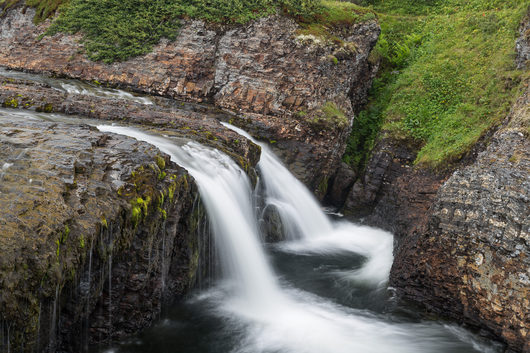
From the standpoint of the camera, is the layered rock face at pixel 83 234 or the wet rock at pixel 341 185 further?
the wet rock at pixel 341 185

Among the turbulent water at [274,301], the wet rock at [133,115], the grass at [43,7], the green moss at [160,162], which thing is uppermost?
the grass at [43,7]

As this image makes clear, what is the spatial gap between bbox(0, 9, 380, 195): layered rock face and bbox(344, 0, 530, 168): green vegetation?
1316mm

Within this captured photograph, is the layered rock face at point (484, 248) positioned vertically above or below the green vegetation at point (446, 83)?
below

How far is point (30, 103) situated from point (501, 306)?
38.9 ft

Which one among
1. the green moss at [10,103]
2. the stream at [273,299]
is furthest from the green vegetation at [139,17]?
the stream at [273,299]

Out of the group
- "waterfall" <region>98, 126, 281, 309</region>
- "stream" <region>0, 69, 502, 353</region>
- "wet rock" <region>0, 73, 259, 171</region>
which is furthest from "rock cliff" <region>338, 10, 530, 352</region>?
"wet rock" <region>0, 73, 259, 171</region>

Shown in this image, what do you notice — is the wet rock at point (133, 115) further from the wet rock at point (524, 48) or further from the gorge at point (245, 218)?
the wet rock at point (524, 48)

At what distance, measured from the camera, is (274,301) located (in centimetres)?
828

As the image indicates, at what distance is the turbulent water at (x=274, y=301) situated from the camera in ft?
22.7

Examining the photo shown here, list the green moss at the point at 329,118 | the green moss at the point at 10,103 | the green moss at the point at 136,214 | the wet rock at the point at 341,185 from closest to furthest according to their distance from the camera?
the green moss at the point at 136,214 < the green moss at the point at 10,103 < the green moss at the point at 329,118 < the wet rock at the point at 341,185

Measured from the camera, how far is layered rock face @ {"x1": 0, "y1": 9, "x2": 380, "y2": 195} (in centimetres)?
1470

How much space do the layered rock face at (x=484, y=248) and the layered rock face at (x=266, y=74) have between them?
20.5 ft

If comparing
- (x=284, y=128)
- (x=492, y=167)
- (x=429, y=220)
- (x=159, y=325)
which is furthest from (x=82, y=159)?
(x=284, y=128)

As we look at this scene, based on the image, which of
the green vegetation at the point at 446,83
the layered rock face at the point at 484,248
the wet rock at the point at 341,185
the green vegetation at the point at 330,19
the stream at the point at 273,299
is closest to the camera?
the stream at the point at 273,299
